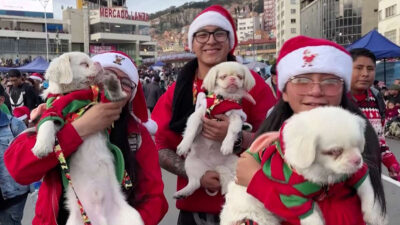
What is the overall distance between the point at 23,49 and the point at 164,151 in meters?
77.3

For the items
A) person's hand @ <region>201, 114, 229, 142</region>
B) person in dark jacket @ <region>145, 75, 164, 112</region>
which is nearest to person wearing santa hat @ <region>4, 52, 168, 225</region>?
person's hand @ <region>201, 114, 229, 142</region>

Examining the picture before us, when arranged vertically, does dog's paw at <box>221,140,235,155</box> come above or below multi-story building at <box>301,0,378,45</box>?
below

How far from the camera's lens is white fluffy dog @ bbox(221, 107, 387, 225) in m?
1.32

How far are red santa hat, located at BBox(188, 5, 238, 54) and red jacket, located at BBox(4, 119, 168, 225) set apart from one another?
41.2 inches

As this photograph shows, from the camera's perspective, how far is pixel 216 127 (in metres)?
2.71

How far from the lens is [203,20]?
108 inches

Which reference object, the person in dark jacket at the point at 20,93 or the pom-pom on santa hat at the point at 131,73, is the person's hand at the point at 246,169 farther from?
the person in dark jacket at the point at 20,93

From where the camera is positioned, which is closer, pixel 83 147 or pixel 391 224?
pixel 83 147

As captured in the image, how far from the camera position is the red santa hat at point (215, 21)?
2.71 meters

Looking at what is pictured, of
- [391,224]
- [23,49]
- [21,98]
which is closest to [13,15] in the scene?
[23,49]

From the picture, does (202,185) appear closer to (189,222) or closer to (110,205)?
(189,222)

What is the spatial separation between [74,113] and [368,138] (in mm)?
1439

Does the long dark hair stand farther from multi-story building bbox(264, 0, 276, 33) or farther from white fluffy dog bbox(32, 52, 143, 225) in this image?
multi-story building bbox(264, 0, 276, 33)

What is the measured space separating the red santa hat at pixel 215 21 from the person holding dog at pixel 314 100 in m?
0.94
